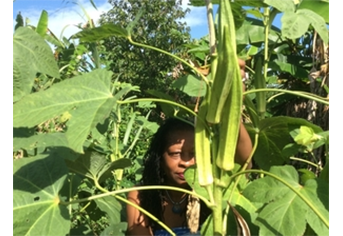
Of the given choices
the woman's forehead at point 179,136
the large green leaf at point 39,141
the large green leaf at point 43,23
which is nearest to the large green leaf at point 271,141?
the woman's forehead at point 179,136

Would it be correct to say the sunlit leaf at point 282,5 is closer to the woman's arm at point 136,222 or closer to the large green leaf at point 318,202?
the large green leaf at point 318,202

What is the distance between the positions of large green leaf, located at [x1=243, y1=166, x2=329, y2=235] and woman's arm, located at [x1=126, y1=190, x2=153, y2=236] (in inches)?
33.1

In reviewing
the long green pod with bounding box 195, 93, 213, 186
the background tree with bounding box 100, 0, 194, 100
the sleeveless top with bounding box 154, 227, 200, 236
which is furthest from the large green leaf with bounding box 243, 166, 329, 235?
the background tree with bounding box 100, 0, 194, 100

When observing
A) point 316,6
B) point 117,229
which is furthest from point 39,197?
point 316,6

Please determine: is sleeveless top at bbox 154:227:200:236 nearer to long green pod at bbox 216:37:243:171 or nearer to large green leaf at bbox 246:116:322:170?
large green leaf at bbox 246:116:322:170

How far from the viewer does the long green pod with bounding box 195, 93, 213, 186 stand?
3.31ft

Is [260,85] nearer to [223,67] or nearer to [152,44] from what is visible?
[223,67]

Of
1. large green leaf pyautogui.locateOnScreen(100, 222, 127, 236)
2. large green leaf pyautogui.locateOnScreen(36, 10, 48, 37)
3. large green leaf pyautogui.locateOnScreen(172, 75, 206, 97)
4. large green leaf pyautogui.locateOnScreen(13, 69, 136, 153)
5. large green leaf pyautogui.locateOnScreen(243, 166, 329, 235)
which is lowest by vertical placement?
large green leaf pyautogui.locateOnScreen(100, 222, 127, 236)

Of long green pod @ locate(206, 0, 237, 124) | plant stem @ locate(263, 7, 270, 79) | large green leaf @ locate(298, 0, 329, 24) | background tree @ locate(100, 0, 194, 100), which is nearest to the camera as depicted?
long green pod @ locate(206, 0, 237, 124)

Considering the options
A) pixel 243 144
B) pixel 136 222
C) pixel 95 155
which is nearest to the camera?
pixel 95 155

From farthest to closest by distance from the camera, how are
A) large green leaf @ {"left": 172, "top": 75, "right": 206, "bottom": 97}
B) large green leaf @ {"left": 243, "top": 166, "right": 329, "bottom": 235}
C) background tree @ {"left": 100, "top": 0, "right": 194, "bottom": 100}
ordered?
background tree @ {"left": 100, "top": 0, "right": 194, "bottom": 100}
large green leaf @ {"left": 172, "top": 75, "right": 206, "bottom": 97}
large green leaf @ {"left": 243, "top": 166, "right": 329, "bottom": 235}

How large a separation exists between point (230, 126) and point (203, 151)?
10 cm

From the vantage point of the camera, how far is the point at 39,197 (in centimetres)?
110

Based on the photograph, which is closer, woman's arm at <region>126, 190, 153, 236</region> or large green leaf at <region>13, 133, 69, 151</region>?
large green leaf at <region>13, 133, 69, 151</region>
